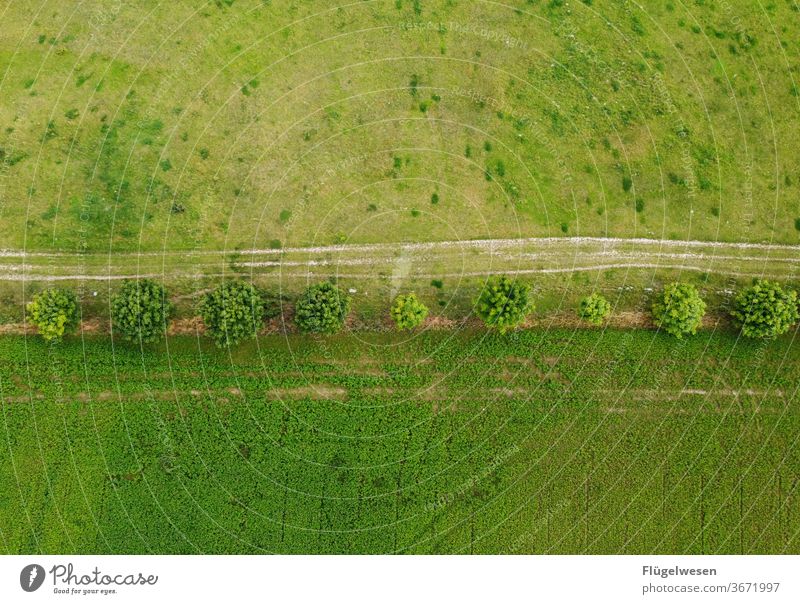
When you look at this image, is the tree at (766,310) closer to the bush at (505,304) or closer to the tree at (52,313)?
the bush at (505,304)

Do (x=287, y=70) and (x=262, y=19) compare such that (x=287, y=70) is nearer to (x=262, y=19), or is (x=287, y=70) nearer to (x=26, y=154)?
(x=262, y=19)

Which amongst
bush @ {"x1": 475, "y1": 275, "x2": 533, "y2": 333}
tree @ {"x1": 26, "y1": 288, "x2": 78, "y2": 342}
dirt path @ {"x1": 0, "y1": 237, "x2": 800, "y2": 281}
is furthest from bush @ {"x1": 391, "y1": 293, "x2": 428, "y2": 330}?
tree @ {"x1": 26, "y1": 288, "x2": 78, "y2": 342}

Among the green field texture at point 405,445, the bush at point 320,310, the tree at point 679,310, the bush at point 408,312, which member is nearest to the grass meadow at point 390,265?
the green field texture at point 405,445

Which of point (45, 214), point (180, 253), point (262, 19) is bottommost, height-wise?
Result: point (180, 253)

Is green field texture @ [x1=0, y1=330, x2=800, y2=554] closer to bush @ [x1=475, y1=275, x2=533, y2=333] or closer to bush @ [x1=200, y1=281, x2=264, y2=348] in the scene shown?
bush @ [x1=200, y1=281, x2=264, y2=348]

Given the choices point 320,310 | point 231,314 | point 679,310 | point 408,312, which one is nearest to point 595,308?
point 679,310
